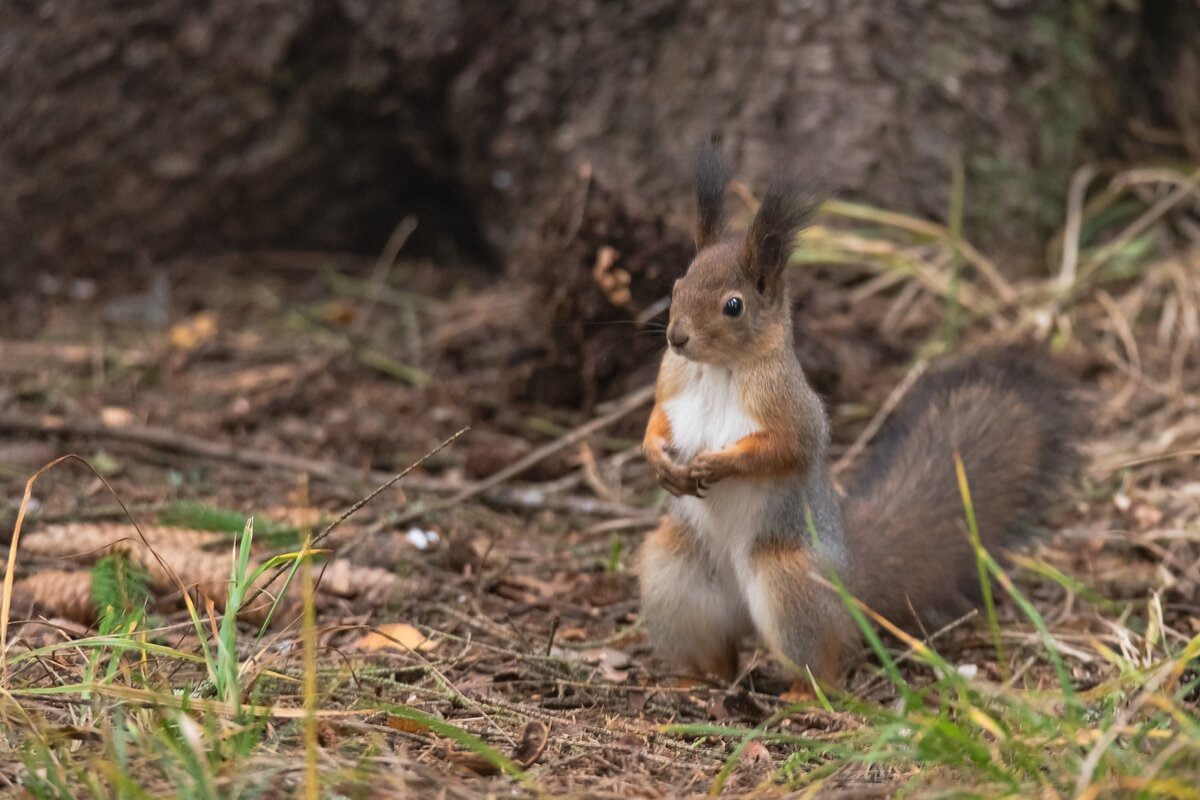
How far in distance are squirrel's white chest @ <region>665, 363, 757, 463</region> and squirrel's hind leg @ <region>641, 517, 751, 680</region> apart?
7.5 inches

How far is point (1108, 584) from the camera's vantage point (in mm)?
2963

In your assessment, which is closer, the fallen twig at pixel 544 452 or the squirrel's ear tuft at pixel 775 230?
the squirrel's ear tuft at pixel 775 230

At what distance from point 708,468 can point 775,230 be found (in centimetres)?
43

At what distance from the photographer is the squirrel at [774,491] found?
2.38 m

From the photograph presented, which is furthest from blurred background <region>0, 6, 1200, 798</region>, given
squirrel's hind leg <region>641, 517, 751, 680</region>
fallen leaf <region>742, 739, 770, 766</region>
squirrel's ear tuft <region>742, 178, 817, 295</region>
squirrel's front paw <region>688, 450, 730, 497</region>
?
squirrel's front paw <region>688, 450, 730, 497</region>

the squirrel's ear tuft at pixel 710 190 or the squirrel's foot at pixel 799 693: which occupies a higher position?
the squirrel's ear tuft at pixel 710 190

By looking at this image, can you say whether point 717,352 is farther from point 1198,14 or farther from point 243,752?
point 1198,14

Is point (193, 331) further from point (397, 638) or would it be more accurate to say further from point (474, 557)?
point (397, 638)

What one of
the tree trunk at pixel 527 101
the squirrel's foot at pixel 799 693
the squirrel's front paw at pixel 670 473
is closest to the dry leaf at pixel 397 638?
the squirrel's front paw at pixel 670 473

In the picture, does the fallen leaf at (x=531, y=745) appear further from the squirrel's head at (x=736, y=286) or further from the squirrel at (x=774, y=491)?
the squirrel's head at (x=736, y=286)

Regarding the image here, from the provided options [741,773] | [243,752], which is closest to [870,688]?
[741,773]

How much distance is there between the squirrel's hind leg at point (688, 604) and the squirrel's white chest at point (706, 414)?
19 centimetres

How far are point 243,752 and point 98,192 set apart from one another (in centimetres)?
357

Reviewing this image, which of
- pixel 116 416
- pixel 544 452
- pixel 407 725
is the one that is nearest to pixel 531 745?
pixel 407 725
